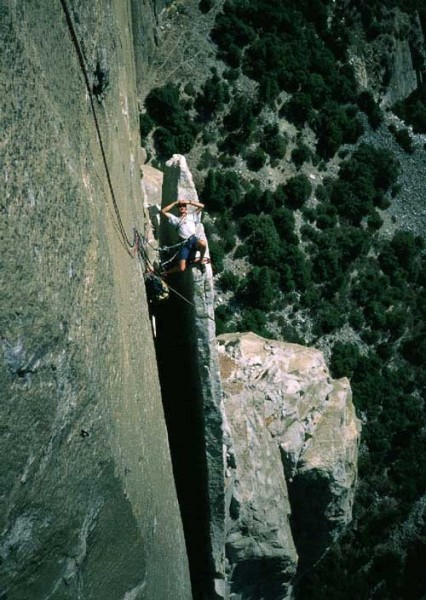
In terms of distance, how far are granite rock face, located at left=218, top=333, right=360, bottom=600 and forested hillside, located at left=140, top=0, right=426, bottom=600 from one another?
703 centimetres

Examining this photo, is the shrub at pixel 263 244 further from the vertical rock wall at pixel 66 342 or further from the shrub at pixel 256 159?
the vertical rock wall at pixel 66 342

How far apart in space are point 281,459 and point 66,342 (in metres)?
10.1

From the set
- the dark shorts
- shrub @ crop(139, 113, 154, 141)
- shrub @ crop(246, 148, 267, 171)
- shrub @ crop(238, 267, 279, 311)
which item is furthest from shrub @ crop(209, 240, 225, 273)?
the dark shorts

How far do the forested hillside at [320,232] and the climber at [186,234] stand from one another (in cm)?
1194

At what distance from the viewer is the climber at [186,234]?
37.9 feet

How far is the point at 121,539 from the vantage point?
8305mm

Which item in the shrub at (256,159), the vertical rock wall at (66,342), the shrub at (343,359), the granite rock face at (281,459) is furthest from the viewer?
the shrub at (256,159)

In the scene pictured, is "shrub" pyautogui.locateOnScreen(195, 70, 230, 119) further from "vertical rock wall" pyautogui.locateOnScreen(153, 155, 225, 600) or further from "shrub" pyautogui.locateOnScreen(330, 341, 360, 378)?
"vertical rock wall" pyautogui.locateOnScreen(153, 155, 225, 600)

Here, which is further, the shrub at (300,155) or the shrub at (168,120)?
the shrub at (300,155)

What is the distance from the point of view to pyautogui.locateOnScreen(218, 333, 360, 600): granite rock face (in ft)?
47.1

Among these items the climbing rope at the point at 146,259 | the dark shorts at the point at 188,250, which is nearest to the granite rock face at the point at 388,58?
the climbing rope at the point at 146,259

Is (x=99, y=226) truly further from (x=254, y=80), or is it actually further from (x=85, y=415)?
(x=254, y=80)

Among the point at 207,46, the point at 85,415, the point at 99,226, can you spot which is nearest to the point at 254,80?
the point at 207,46

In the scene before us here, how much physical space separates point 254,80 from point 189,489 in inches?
691
